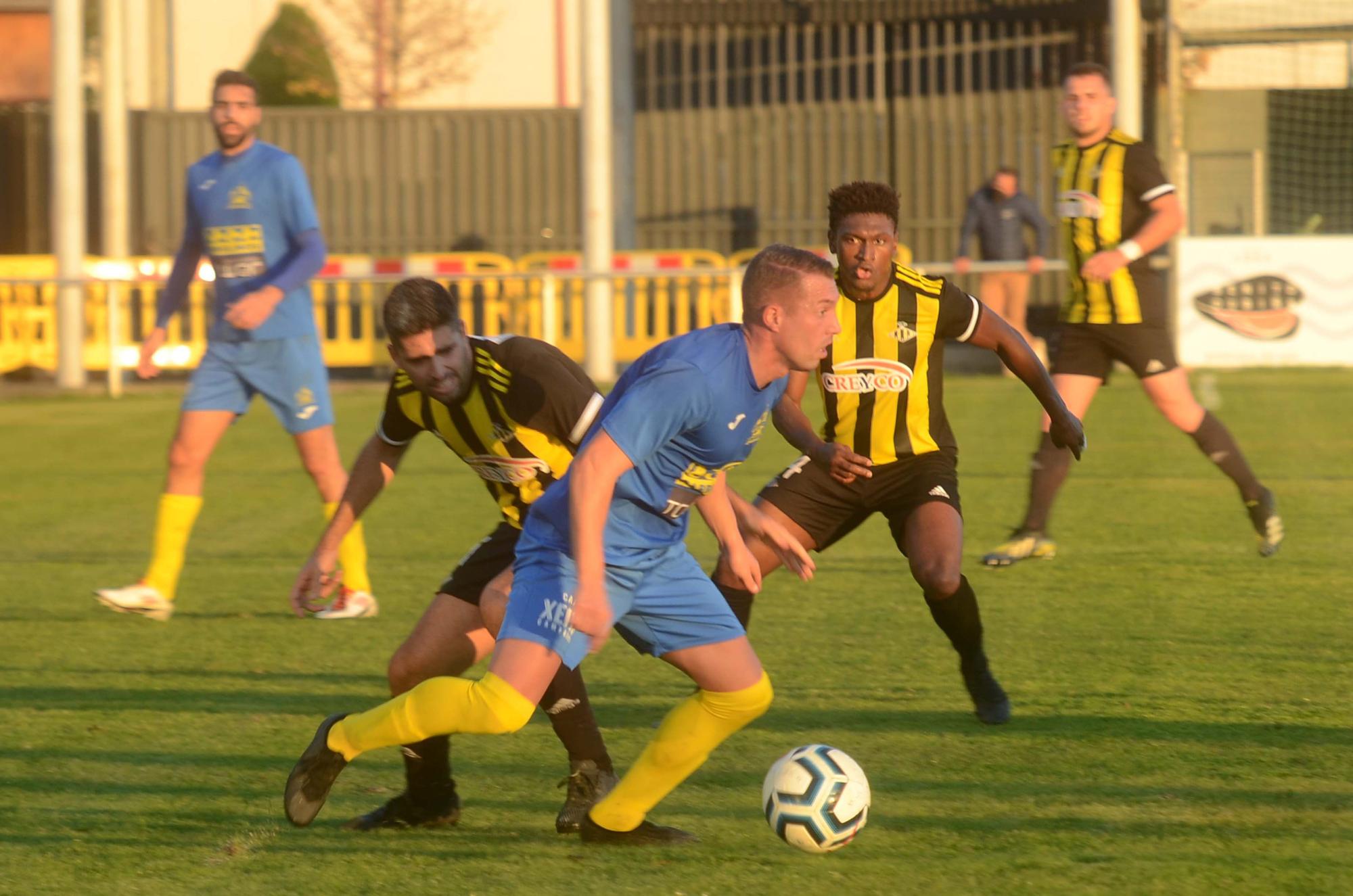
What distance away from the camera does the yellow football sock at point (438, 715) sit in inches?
167

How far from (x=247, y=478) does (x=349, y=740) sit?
337 inches

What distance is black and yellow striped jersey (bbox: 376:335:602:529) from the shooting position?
468 centimetres

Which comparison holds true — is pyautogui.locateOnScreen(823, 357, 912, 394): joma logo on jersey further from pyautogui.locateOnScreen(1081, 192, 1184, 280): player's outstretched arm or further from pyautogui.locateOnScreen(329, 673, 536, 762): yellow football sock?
pyautogui.locateOnScreen(1081, 192, 1184, 280): player's outstretched arm

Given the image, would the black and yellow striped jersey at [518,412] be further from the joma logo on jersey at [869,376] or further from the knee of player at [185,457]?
the knee of player at [185,457]

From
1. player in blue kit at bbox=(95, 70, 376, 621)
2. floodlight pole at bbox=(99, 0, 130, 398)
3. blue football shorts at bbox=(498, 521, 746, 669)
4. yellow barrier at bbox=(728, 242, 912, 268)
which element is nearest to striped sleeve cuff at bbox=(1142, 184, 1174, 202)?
player in blue kit at bbox=(95, 70, 376, 621)

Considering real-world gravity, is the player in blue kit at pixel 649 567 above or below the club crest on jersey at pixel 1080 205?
below

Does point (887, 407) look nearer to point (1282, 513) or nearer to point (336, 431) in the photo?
point (1282, 513)

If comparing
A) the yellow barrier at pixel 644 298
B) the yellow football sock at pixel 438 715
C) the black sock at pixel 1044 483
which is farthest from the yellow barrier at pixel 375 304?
the yellow football sock at pixel 438 715

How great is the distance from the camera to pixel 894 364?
19.4 feet

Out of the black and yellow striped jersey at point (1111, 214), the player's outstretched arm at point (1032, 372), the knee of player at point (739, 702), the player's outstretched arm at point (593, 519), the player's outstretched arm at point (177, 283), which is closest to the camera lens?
the player's outstretched arm at point (593, 519)

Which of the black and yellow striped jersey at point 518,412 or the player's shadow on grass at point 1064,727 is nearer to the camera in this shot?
the black and yellow striped jersey at point 518,412

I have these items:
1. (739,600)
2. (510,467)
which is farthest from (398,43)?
(510,467)

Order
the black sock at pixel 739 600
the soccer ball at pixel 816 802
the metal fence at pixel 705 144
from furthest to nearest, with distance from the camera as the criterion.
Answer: the metal fence at pixel 705 144 < the black sock at pixel 739 600 < the soccer ball at pixel 816 802

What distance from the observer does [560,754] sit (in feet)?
18.0
